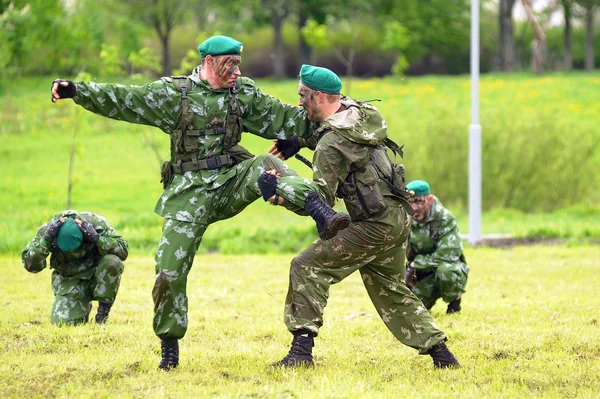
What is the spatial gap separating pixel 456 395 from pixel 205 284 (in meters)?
6.65

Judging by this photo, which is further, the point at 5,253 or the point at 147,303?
the point at 5,253

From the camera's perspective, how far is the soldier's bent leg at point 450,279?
31.0ft

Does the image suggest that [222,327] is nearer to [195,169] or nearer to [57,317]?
[57,317]

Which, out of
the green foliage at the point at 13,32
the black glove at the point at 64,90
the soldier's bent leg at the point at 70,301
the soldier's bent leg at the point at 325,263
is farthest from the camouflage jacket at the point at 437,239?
the green foliage at the point at 13,32

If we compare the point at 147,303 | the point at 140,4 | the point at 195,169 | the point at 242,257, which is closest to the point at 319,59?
the point at 140,4

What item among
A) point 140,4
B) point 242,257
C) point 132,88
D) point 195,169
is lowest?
point 242,257

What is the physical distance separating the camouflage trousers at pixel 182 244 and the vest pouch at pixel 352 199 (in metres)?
0.47

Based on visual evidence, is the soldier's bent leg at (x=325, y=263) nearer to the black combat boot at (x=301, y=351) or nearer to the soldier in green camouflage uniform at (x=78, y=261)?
the black combat boot at (x=301, y=351)

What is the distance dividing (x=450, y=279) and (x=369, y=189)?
3.06 metres

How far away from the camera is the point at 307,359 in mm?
6938

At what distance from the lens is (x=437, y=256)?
378 inches

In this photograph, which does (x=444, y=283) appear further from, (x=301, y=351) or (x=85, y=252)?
(x=85, y=252)

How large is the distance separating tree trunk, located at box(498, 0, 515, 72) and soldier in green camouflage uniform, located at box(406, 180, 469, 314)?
4151 centimetres

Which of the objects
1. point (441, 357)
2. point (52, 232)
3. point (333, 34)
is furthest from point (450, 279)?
point (333, 34)
